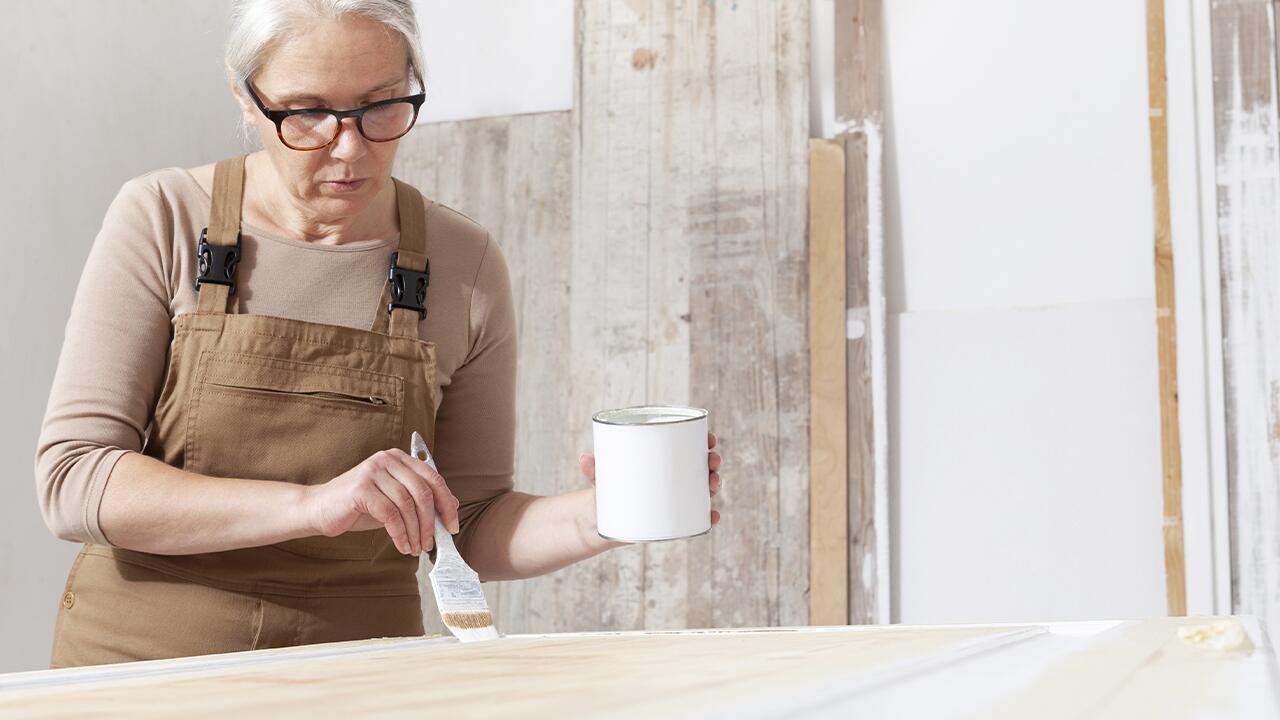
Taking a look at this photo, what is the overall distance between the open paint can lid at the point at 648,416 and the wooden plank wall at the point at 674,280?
1817 millimetres

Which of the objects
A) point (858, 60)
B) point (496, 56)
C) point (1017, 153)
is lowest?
point (1017, 153)

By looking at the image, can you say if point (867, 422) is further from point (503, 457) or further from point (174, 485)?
point (174, 485)

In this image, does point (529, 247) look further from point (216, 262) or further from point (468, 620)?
point (468, 620)

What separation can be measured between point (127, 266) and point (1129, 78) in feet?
7.82

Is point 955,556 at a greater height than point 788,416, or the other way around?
point 788,416

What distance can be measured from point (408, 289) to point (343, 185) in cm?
17

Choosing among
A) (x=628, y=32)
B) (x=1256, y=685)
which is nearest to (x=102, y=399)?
(x=1256, y=685)

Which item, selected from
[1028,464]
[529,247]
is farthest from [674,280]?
[1028,464]

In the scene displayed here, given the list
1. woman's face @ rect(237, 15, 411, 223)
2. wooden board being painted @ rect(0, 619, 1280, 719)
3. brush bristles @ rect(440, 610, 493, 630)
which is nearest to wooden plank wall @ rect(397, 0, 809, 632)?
woman's face @ rect(237, 15, 411, 223)

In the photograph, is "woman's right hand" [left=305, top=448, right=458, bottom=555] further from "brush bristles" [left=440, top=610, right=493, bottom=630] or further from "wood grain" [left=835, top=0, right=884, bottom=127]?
"wood grain" [left=835, top=0, right=884, bottom=127]

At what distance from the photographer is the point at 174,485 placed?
124cm

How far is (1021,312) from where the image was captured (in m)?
2.79

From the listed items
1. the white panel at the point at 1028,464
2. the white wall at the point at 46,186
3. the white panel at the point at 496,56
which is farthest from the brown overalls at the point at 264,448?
the white panel at the point at 496,56

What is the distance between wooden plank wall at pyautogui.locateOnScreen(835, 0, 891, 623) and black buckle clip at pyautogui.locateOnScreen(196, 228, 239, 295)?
5.77ft
